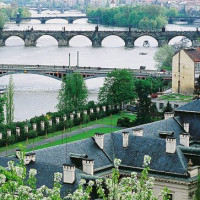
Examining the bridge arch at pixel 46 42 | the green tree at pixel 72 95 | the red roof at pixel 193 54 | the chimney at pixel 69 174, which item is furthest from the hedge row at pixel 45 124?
the bridge arch at pixel 46 42

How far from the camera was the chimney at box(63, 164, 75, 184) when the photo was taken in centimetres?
2419

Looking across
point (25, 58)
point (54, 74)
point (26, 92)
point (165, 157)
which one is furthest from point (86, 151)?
point (25, 58)

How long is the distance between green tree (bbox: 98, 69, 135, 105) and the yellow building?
5.09 m

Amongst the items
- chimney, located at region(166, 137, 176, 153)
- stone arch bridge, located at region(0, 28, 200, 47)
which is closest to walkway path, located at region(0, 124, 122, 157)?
chimney, located at region(166, 137, 176, 153)

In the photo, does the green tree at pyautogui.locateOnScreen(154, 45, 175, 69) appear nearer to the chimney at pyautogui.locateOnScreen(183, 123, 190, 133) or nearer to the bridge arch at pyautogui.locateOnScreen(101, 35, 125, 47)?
the bridge arch at pyautogui.locateOnScreen(101, 35, 125, 47)

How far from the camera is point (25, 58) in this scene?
110m

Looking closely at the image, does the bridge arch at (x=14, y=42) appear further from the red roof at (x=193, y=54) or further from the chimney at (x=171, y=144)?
the chimney at (x=171, y=144)

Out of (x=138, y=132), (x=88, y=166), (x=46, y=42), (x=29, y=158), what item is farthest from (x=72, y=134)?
(x=46, y=42)

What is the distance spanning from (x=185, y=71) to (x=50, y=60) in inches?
1590

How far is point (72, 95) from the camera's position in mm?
62875

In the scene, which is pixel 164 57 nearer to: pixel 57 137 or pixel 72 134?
pixel 72 134

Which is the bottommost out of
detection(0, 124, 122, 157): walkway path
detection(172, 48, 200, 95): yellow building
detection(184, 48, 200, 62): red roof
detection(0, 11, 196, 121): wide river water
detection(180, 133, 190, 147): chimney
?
detection(0, 11, 196, 121): wide river water

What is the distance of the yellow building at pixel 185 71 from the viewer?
67.3 meters

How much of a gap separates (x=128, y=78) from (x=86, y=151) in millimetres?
35727
